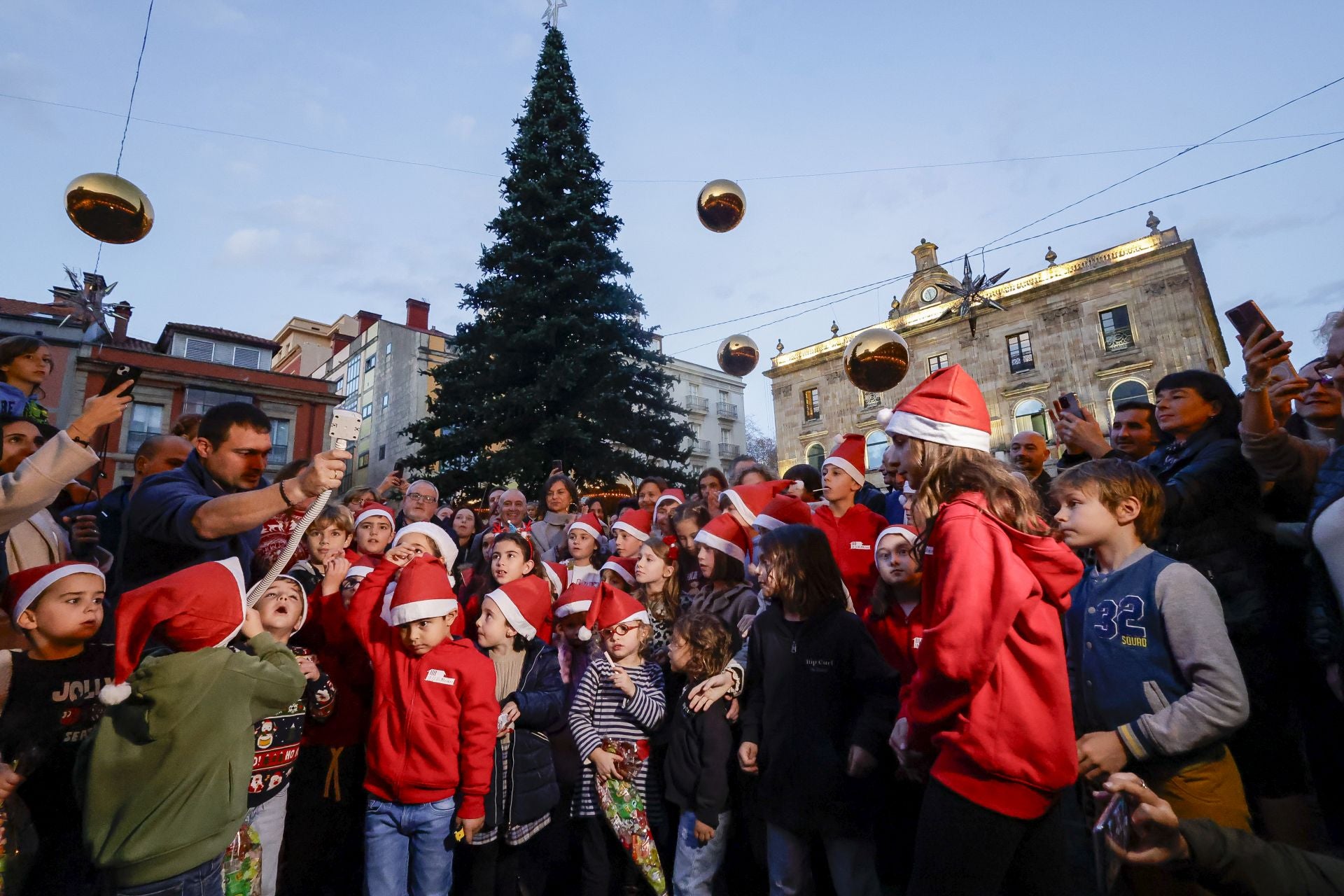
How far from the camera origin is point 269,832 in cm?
290

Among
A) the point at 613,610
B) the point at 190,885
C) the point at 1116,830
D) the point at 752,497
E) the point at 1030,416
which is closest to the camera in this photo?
the point at 1116,830

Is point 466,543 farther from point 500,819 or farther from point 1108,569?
point 1108,569

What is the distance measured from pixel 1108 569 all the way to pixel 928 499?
942mm

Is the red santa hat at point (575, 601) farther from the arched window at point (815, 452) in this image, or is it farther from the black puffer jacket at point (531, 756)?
the arched window at point (815, 452)

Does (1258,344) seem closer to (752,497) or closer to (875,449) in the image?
(752,497)

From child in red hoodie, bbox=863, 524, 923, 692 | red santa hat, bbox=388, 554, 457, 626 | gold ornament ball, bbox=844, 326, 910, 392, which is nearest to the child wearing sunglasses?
red santa hat, bbox=388, 554, 457, 626

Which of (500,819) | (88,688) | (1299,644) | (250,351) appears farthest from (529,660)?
(250,351)

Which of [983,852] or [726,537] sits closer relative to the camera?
[983,852]

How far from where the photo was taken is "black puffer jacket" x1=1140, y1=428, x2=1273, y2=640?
2.64m

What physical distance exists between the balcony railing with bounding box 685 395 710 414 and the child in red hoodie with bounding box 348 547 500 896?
3849cm

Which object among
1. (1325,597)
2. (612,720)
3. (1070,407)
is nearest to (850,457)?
(1070,407)

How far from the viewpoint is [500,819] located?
3094 millimetres

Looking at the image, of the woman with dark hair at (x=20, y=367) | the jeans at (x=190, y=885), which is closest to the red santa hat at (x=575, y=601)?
the jeans at (x=190, y=885)

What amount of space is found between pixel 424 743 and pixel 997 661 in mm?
2384
